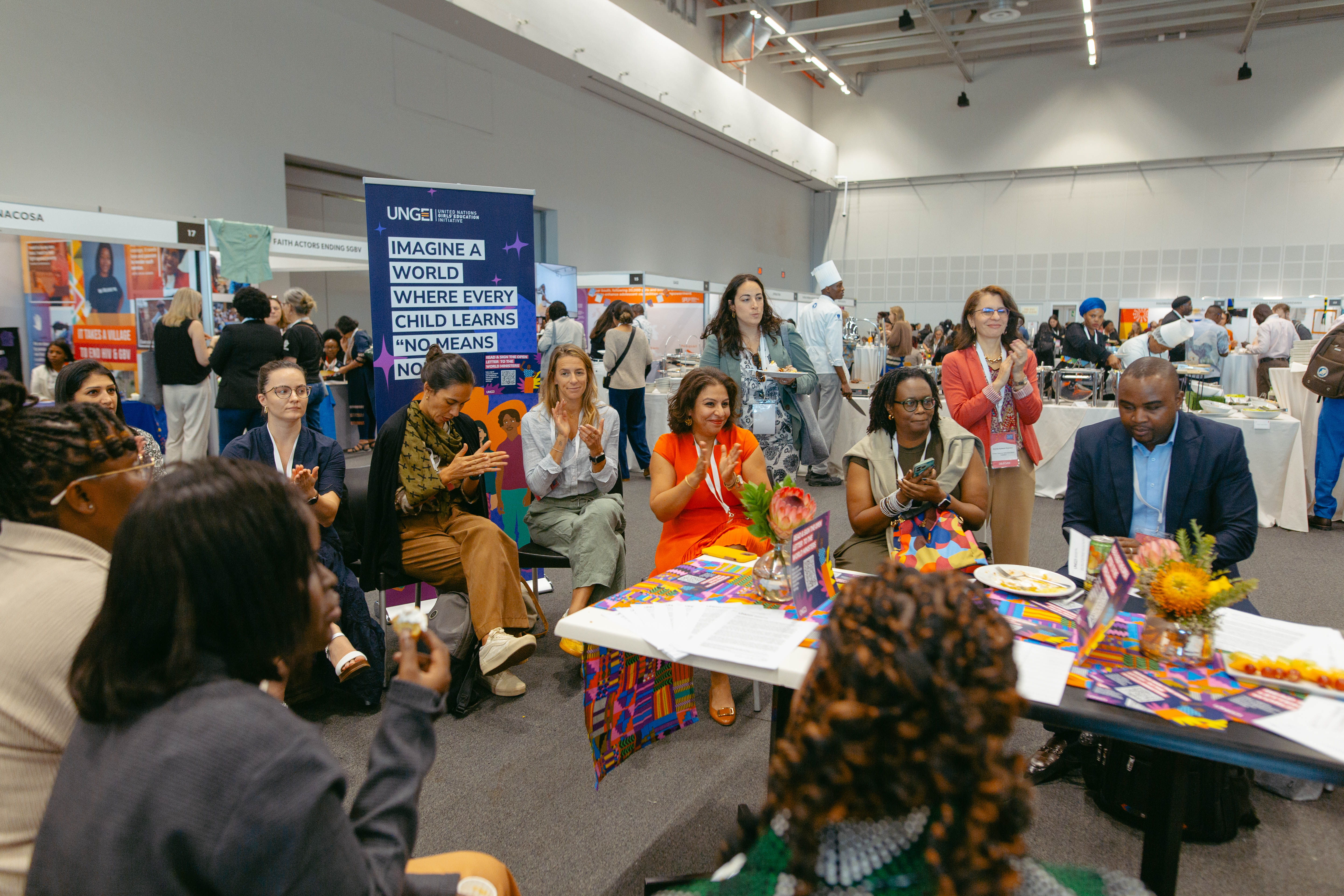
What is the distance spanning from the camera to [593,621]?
1738 millimetres

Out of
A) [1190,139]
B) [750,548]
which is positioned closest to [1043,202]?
[1190,139]

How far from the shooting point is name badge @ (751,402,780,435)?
406cm

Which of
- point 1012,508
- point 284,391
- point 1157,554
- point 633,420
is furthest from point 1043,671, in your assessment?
point 633,420

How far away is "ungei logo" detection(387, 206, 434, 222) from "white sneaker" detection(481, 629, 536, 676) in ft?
6.23

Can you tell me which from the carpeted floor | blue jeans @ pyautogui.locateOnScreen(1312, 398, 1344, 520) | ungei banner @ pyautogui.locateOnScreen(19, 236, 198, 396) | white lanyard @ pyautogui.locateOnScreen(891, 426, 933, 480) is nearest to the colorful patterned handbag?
white lanyard @ pyautogui.locateOnScreen(891, 426, 933, 480)

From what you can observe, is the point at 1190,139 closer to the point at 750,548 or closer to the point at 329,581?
the point at 750,548

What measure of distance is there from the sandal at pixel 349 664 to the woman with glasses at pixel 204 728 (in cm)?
183

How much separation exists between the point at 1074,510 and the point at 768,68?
1312 centimetres

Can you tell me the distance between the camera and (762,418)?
13.4ft

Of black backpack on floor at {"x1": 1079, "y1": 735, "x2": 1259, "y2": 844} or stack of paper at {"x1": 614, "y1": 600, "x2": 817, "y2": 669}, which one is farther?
black backpack on floor at {"x1": 1079, "y1": 735, "x2": 1259, "y2": 844}

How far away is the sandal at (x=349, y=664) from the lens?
8.57ft

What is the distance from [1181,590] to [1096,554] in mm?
353

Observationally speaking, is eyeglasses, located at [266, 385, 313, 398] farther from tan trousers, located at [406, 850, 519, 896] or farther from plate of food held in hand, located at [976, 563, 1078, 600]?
plate of food held in hand, located at [976, 563, 1078, 600]

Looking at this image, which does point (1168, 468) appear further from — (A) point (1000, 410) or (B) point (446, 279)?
(B) point (446, 279)
